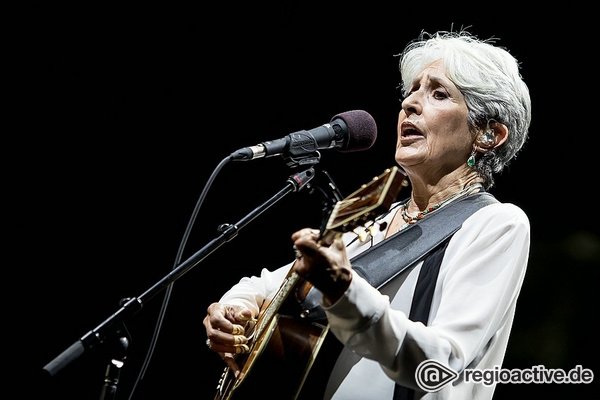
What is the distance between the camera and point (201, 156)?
12.0 feet

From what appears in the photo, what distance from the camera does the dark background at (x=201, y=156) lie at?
132 inches

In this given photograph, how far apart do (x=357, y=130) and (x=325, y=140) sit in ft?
0.47

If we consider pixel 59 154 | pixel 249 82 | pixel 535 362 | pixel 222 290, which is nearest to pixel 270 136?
pixel 249 82

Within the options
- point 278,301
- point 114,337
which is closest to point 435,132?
point 278,301

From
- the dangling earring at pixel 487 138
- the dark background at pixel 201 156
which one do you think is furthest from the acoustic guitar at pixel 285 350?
the dark background at pixel 201 156

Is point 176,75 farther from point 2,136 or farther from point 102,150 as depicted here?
point 2,136

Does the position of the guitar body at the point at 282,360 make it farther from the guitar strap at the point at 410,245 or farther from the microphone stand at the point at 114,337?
the microphone stand at the point at 114,337

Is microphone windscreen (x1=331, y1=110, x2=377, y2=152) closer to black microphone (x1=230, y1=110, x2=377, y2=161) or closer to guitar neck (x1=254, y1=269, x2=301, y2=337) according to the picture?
black microphone (x1=230, y1=110, x2=377, y2=161)

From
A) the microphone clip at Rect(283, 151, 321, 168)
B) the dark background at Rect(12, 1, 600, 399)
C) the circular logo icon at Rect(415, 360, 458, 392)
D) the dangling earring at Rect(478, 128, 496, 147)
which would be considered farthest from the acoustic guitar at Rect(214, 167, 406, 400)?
the dark background at Rect(12, 1, 600, 399)

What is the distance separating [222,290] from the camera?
362 cm

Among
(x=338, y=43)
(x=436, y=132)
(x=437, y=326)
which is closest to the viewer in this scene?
(x=437, y=326)

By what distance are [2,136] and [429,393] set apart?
99.1 inches

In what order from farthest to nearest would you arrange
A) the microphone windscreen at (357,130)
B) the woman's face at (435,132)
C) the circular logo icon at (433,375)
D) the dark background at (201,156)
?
the dark background at (201,156), the woman's face at (435,132), the microphone windscreen at (357,130), the circular logo icon at (433,375)

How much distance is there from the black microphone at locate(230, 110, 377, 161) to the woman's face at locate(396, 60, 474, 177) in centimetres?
21
